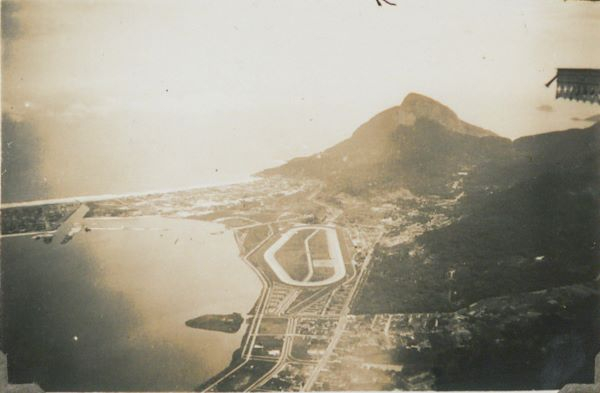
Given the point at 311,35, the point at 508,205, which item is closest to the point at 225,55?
the point at 311,35

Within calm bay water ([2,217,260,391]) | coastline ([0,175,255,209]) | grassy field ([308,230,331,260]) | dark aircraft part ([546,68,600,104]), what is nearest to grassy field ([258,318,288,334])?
calm bay water ([2,217,260,391])

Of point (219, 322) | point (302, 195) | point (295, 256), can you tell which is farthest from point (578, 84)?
point (219, 322)

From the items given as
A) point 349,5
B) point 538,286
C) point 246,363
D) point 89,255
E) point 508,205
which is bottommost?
point 246,363

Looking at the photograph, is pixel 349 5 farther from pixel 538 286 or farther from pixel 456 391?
pixel 456 391

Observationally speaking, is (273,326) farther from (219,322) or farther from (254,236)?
(254,236)

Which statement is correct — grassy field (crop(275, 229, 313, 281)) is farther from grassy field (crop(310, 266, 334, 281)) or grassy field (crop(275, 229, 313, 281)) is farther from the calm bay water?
the calm bay water

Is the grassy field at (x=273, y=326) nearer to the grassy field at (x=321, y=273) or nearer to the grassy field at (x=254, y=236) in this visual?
the grassy field at (x=321, y=273)
